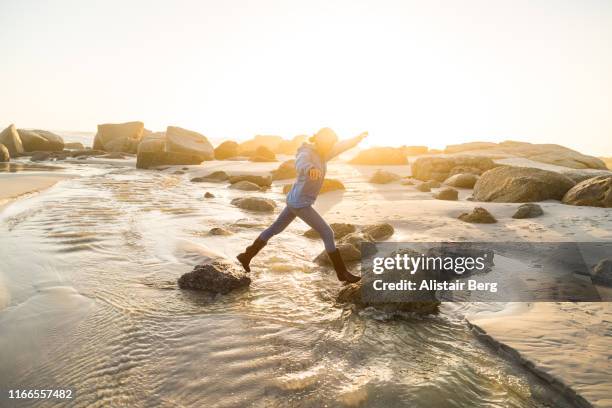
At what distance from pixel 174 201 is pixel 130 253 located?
5681mm

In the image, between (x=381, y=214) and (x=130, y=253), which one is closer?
(x=130, y=253)

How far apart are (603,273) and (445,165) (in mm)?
12456

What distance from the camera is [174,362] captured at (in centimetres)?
296

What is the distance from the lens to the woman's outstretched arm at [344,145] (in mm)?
4698

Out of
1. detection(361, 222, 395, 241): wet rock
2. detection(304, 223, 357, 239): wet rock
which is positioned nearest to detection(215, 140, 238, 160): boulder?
detection(304, 223, 357, 239): wet rock

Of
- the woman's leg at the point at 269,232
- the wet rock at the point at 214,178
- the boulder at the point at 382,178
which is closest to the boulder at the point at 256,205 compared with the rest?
the woman's leg at the point at 269,232

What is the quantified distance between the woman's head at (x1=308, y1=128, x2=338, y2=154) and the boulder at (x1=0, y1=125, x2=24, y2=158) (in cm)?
3580

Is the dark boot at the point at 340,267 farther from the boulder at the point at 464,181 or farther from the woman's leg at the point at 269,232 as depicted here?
the boulder at the point at 464,181

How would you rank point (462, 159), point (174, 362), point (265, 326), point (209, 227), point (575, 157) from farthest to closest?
1. point (575, 157)
2. point (462, 159)
3. point (209, 227)
4. point (265, 326)
5. point (174, 362)

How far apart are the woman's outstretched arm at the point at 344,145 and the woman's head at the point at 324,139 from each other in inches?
4.2

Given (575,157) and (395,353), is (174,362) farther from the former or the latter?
(575,157)

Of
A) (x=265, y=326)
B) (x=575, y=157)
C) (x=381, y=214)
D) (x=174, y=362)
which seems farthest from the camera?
(x=575, y=157)

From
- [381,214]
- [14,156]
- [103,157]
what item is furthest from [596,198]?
[14,156]

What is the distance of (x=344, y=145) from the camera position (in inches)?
189
